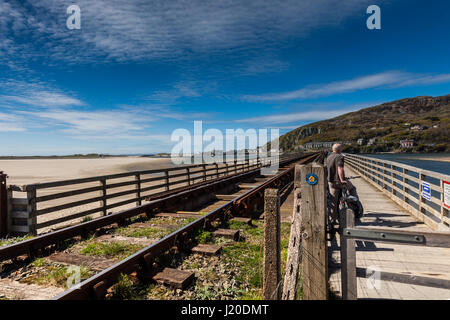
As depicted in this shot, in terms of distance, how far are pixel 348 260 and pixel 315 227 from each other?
418 mm

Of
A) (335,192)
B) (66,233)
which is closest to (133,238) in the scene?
(66,233)

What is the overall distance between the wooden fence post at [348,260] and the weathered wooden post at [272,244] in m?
0.60

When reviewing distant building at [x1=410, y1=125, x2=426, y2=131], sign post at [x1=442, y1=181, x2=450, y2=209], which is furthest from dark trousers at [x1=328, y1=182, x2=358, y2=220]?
distant building at [x1=410, y1=125, x2=426, y2=131]

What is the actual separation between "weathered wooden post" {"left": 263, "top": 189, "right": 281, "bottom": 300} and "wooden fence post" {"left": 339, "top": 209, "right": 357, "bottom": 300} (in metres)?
0.60

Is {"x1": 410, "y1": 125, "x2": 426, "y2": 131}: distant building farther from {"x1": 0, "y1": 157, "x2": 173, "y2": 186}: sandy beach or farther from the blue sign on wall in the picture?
the blue sign on wall

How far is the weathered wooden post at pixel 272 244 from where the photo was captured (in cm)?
264

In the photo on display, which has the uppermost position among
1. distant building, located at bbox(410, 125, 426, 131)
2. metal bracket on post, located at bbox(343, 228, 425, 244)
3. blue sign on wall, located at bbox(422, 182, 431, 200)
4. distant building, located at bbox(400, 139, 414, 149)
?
distant building, located at bbox(410, 125, 426, 131)

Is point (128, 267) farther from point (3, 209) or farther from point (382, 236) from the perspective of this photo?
point (3, 209)

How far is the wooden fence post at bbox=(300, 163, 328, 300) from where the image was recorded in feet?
8.20

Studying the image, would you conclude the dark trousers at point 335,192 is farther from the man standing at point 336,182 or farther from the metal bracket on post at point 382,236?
the metal bracket on post at point 382,236

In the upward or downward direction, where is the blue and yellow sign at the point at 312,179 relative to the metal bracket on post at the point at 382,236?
upward

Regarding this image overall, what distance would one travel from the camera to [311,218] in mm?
2529

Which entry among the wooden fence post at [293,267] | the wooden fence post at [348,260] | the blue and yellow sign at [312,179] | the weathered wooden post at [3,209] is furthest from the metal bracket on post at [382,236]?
the weathered wooden post at [3,209]

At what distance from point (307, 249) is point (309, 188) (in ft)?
1.92
